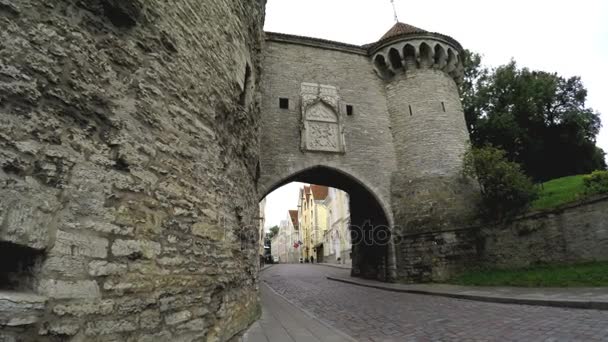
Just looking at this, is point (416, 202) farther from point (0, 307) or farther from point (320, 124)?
point (0, 307)

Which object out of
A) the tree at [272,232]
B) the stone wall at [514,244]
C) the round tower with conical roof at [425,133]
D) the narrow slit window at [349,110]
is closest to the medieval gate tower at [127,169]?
the narrow slit window at [349,110]

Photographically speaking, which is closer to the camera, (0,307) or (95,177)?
(0,307)

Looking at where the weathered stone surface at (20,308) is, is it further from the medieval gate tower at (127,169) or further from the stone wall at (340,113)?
the stone wall at (340,113)

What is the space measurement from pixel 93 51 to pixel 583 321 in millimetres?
6260

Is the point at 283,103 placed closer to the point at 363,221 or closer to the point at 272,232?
the point at 363,221

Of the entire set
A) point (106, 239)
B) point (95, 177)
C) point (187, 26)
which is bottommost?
point (106, 239)

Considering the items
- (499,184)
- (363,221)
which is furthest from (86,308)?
(363,221)

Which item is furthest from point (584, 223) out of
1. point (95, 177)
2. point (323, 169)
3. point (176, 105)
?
point (95, 177)

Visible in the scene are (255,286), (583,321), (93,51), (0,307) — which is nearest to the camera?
(0,307)

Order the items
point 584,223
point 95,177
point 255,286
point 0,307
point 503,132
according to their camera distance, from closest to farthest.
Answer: point 0,307, point 95,177, point 255,286, point 584,223, point 503,132

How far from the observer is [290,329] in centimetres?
468

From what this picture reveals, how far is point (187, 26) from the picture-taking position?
12.1ft

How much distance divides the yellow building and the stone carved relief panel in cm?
2448

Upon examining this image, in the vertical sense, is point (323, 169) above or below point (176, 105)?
above
